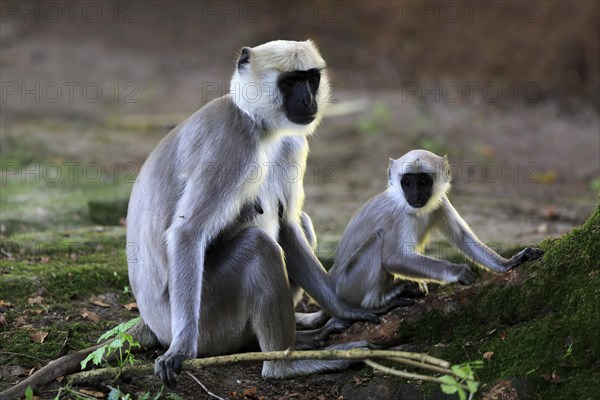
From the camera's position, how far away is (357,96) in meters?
15.8

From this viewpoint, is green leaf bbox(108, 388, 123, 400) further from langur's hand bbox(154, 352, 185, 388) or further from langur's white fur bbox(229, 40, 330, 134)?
langur's white fur bbox(229, 40, 330, 134)

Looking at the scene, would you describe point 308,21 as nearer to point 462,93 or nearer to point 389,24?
point 389,24

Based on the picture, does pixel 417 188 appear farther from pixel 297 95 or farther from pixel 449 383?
pixel 449 383

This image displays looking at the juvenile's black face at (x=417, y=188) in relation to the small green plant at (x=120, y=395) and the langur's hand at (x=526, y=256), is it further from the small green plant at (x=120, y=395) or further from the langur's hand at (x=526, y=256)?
the small green plant at (x=120, y=395)

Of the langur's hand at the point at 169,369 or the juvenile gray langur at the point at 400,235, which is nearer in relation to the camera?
the langur's hand at the point at 169,369

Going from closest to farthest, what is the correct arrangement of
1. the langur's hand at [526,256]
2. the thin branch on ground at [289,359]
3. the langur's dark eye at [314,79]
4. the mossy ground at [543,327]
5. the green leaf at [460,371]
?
the green leaf at [460,371] → the thin branch on ground at [289,359] → the mossy ground at [543,327] → the langur's hand at [526,256] → the langur's dark eye at [314,79]

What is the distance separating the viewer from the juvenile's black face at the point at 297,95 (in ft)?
17.3

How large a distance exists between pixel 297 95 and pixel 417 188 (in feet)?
3.24

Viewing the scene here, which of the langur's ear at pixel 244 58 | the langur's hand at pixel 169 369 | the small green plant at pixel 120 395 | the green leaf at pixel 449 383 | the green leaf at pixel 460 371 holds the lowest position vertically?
the small green plant at pixel 120 395

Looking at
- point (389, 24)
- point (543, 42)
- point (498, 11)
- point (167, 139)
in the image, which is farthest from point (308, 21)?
point (167, 139)

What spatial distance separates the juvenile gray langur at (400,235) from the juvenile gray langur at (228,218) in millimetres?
255

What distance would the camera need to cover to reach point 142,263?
5352 millimetres

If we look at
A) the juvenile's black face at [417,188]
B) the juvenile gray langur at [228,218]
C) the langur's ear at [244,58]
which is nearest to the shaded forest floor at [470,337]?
the juvenile gray langur at [228,218]

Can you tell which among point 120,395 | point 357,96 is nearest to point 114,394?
point 120,395
